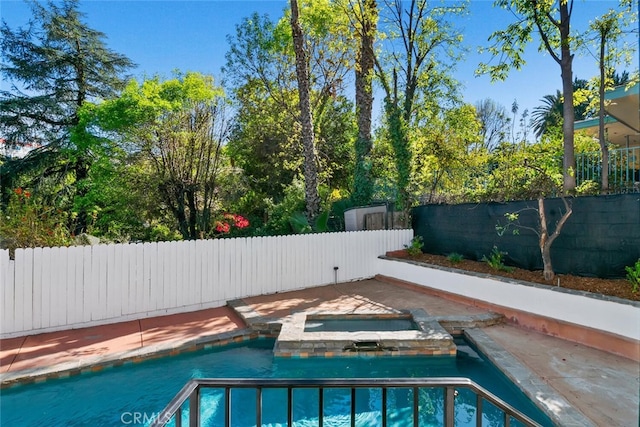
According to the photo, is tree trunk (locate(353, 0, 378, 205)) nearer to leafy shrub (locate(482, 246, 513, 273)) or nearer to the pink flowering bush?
the pink flowering bush

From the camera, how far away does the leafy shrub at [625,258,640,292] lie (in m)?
4.36

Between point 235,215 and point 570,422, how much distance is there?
9745mm

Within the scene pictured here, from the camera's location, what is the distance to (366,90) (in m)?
10.6

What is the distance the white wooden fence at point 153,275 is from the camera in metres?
5.19

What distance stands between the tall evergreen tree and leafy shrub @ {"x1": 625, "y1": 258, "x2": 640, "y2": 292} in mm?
13947

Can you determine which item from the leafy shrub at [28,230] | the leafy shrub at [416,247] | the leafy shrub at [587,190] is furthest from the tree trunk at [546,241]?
the leafy shrub at [28,230]

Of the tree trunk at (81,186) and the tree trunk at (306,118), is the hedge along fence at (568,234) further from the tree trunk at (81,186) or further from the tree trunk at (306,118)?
the tree trunk at (81,186)

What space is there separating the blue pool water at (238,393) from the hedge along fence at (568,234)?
230 centimetres

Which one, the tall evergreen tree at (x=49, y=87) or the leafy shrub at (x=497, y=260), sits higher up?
the tall evergreen tree at (x=49, y=87)

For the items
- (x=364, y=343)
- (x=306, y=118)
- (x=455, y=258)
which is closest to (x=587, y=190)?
(x=455, y=258)

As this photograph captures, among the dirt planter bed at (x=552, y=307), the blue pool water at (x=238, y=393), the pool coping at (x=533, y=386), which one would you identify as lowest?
the blue pool water at (x=238, y=393)

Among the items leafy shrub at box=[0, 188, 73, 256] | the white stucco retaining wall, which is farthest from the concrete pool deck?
leafy shrub at box=[0, 188, 73, 256]

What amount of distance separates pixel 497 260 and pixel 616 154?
14.8 feet

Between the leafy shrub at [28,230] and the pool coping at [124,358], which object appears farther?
the leafy shrub at [28,230]
